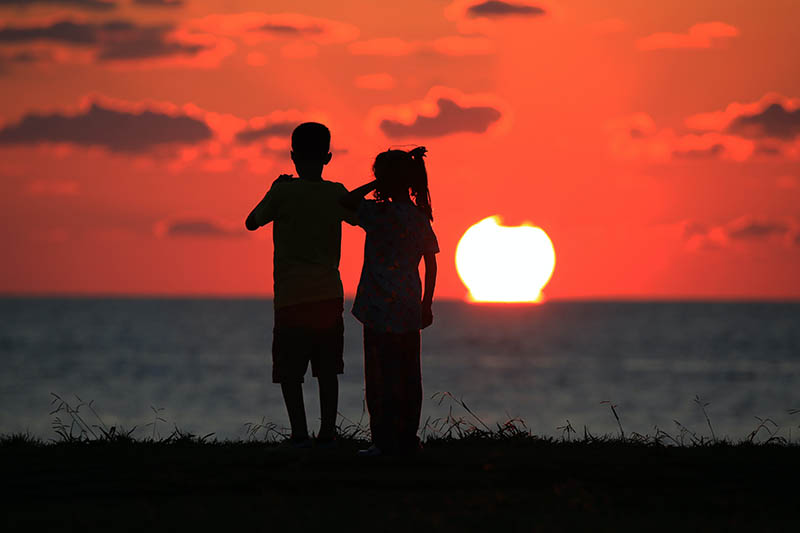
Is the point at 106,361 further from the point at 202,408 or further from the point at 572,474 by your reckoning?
the point at 572,474

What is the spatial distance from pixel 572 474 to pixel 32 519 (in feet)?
11.5

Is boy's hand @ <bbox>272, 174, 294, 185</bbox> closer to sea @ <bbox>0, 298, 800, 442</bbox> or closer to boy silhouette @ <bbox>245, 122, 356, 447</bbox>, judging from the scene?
boy silhouette @ <bbox>245, 122, 356, 447</bbox>

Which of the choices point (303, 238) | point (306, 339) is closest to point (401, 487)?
point (306, 339)

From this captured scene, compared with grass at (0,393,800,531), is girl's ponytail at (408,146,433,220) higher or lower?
higher

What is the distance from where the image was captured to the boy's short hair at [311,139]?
8.16 metres

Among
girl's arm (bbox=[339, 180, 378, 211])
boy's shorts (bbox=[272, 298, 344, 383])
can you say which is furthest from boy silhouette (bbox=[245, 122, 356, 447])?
girl's arm (bbox=[339, 180, 378, 211])

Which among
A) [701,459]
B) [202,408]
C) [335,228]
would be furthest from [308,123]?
[202,408]

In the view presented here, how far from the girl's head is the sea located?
2.05 metres

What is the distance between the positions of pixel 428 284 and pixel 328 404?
4.05ft

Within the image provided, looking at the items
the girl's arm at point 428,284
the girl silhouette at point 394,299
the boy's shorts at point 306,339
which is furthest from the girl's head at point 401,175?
the boy's shorts at point 306,339

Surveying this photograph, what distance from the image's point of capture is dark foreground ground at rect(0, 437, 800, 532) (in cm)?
615

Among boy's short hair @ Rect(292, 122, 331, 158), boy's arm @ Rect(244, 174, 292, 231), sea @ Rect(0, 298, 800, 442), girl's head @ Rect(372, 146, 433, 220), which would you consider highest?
boy's short hair @ Rect(292, 122, 331, 158)

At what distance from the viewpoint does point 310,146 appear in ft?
26.9

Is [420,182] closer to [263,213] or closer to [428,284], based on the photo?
[428,284]
